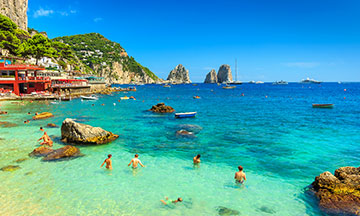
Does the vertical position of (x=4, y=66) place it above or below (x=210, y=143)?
above

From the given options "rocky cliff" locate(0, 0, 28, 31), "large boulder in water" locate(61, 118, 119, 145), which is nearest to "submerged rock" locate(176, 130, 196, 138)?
"large boulder in water" locate(61, 118, 119, 145)

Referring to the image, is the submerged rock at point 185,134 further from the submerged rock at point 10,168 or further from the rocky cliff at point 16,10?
the rocky cliff at point 16,10

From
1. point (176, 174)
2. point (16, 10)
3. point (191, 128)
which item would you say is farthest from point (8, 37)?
point (176, 174)

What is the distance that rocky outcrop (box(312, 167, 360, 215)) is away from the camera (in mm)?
10458

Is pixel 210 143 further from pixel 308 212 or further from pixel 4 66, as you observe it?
pixel 4 66

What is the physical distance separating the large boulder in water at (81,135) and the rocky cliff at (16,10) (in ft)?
343

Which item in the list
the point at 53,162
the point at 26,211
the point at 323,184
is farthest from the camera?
the point at 53,162

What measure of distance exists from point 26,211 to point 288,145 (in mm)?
21279

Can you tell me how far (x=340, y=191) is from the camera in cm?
1141

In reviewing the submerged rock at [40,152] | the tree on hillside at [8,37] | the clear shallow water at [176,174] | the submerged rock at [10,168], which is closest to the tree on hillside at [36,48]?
the tree on hillside at [8,37]

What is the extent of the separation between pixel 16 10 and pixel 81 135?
4492 inches

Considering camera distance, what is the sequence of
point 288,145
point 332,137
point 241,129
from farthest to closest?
1. point 241,129
2. point 332,137
3. point 288,145

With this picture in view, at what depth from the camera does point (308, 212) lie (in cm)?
1055

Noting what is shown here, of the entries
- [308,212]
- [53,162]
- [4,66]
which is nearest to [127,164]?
[53,162]
